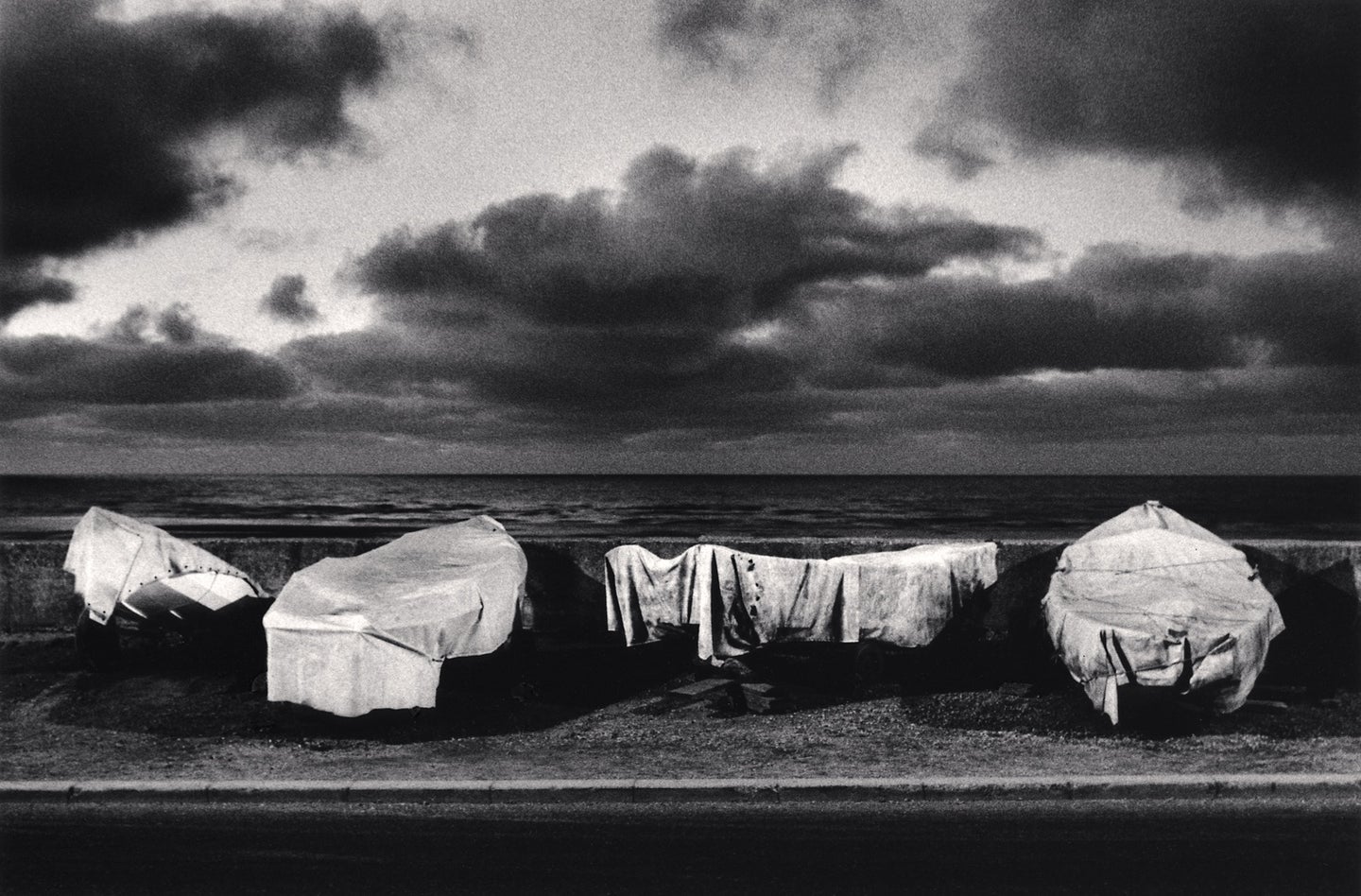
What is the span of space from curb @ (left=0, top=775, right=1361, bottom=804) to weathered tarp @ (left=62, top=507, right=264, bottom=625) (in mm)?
3543

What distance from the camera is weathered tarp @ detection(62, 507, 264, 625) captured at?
385 inches

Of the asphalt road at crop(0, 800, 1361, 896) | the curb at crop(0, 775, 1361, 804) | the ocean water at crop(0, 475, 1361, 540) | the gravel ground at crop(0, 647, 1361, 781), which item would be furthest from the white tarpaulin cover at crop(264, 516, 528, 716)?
the ocean water at crop(0, 475, 1361, 540)

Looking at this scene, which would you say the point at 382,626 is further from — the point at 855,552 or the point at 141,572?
the point at 855,552

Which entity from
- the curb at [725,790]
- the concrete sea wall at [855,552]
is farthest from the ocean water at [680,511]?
the curb at [725,790]

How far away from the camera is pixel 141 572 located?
9.96 meters

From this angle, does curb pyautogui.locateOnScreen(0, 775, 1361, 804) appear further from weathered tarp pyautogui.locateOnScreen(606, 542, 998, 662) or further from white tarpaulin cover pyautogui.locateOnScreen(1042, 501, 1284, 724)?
weathered tarp pyautogui.locateOnScreen(606, 542, 998, 662)

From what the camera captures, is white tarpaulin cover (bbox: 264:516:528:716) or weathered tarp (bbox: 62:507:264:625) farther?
weathered tarp (bbox: 62:507:264:625)

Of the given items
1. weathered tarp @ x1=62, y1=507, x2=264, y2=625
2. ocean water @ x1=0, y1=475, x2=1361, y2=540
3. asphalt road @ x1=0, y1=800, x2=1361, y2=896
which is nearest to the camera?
asphalt road @ x1=0, y1=800, x2=1361, y2=896

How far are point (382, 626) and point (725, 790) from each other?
3153 millimetres

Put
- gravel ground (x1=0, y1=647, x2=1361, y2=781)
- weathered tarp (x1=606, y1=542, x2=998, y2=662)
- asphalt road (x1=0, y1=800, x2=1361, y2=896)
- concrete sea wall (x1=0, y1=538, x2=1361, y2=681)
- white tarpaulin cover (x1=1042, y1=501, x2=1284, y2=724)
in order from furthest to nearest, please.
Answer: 1. concrete sea wall (x1=0, y1=538, x2=1361, y2=681)
2. weathered tarp (x1=606, y1=542, x2=998, y2=662)
3. white tarpaulin cover (x1=1042, y1=501, x2=1284, y2=724)
4. gravel ground (x1=0, y1=647, x2=1361, y2=781)
5. asphalt road (x1=0, y1=800, x2=1361, y2=896)

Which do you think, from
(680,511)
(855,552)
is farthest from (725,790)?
(680,511)

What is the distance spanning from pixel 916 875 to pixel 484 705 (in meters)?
4.53

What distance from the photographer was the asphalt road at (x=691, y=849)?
4.93 metres

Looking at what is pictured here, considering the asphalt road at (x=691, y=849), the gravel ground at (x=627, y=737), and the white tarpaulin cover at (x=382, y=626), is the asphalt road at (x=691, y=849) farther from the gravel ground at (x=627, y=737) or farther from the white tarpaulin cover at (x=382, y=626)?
the white tarpaulin cover at (x=382, y=626)
